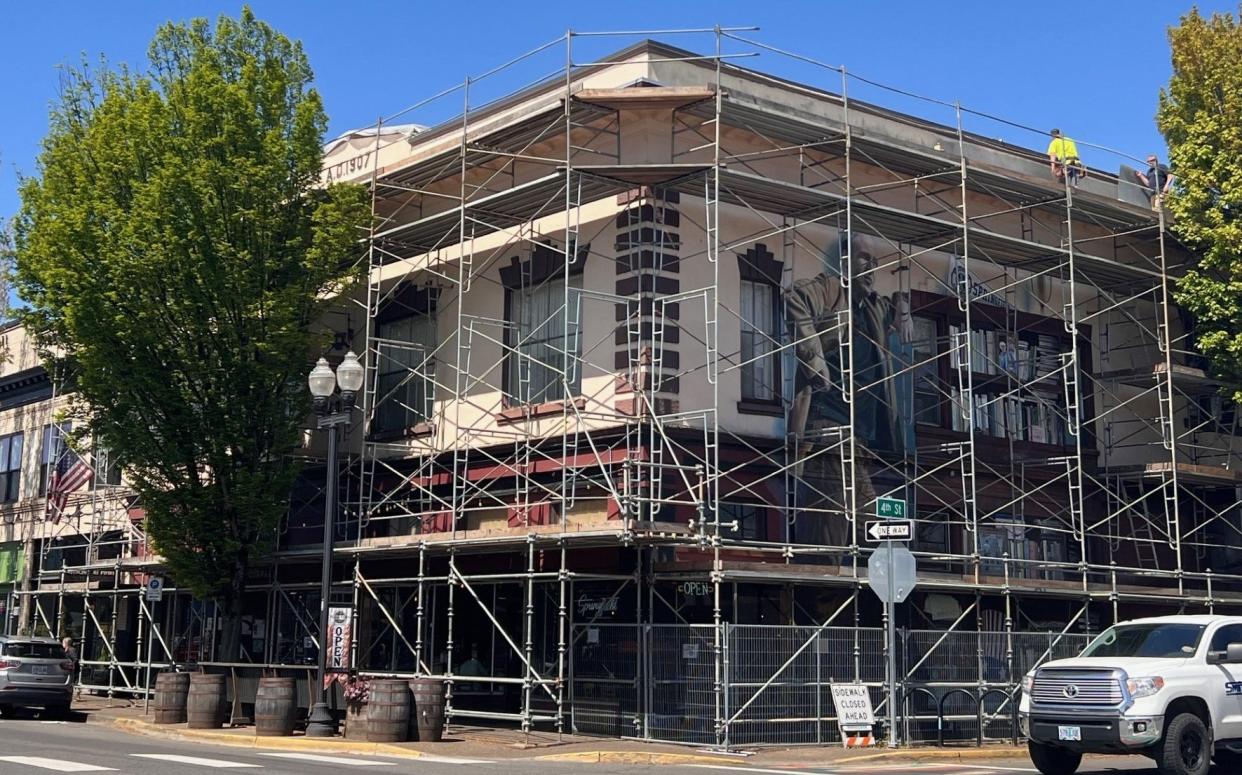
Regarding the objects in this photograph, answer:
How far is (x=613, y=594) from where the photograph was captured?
2277 centimetres

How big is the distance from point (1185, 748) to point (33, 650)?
810 inches

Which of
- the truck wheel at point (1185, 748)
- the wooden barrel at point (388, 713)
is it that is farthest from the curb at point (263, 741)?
the truck wheel at point (1185, 748)

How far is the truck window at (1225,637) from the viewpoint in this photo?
634 inches

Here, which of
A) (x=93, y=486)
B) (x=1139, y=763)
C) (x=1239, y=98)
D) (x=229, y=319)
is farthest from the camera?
(x=93, y=486)

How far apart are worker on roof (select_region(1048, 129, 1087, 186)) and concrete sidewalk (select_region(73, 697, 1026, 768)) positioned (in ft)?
39.7

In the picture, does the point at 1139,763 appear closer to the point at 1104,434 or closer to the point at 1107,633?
the point at 1107,633

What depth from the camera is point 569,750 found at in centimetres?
1938

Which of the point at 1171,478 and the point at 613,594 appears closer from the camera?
the point at 613,594

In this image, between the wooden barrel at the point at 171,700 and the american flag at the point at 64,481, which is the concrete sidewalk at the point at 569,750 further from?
the american flag at the point at 64,481

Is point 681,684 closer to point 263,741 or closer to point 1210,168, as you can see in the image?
point 263,741

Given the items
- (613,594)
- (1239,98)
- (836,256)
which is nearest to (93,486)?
(613,594)

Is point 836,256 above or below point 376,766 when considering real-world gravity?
above

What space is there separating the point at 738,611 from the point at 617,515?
9.34 feet

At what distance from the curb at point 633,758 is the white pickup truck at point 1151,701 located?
14.5 feet
